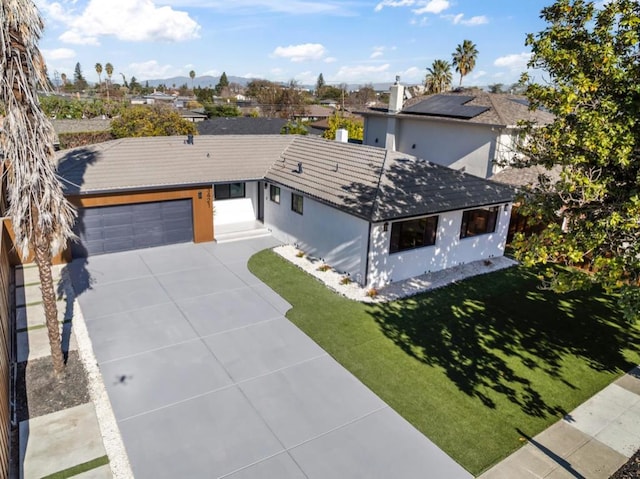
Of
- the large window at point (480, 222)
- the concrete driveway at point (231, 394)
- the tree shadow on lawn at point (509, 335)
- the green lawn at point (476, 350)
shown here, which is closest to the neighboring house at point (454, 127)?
the large window at point (480, 222)

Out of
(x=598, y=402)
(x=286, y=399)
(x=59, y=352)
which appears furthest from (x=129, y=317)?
(x=598, y=402)

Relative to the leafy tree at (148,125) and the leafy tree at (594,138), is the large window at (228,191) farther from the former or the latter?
the leafy tree at (148,125)

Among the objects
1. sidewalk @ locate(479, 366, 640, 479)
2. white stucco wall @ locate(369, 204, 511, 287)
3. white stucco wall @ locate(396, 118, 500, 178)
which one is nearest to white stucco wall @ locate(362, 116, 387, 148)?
white stucco wall @ locate(396, 118, 500, 178)

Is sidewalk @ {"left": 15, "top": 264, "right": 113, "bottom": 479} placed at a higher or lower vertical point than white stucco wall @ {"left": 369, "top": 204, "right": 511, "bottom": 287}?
lower

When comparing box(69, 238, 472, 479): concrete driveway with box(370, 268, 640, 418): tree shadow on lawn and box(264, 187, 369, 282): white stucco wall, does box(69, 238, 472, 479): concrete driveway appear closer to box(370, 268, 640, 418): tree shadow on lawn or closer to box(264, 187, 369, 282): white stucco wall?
box(370, 268, 640, 418): tree shadow on lawn

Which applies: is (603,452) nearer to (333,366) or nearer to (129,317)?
(333,366)

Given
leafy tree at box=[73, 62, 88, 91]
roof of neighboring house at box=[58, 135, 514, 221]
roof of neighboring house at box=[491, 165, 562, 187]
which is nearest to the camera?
roof of neighboring house at box=[58, 135, 514, 221]
